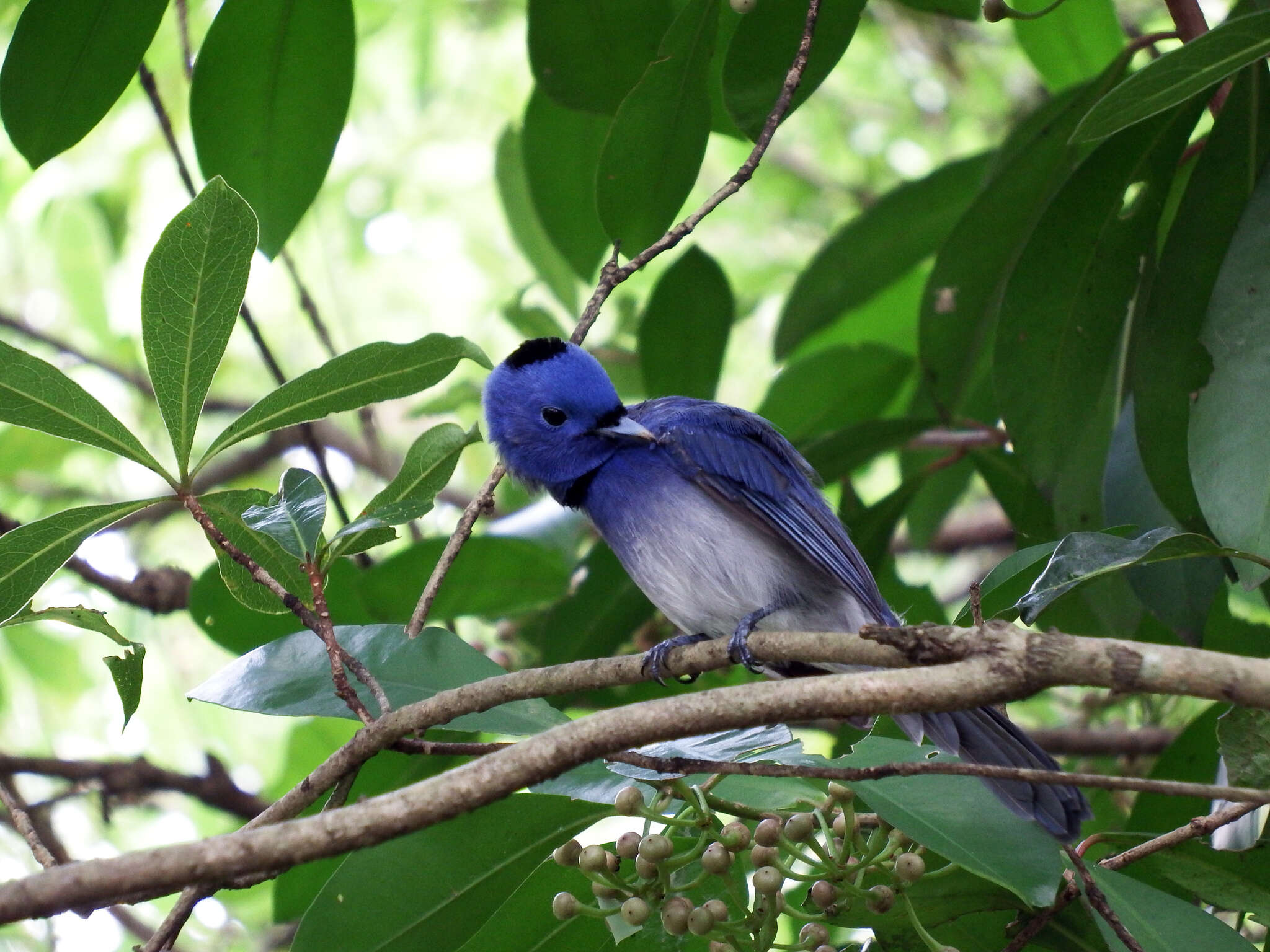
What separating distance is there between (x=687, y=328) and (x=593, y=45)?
1.05 meters

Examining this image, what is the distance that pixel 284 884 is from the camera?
3043 mm

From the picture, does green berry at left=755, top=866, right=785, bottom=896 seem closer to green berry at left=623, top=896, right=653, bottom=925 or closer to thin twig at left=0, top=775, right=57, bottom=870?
green berry at left=623, top=896, right=653, bottom=925

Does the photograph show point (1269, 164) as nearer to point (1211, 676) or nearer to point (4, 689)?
point (1211, 676)

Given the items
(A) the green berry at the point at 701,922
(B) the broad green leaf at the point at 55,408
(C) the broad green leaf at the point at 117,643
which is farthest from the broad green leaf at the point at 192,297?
(A) the green berry at the point at 701,922

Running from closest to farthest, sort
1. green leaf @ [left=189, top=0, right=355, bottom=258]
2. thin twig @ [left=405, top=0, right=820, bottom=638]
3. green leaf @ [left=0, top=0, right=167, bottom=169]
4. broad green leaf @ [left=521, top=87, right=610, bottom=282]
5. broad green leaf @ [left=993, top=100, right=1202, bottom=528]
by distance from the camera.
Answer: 1. thin twig @ [left=405, top=0, right=820, bottom=638]
2. green leaf @ [left=0, top=0, right=167, bottom=169]
3. broad green leaf @ [left=993, top=100, right=1202, bottom=528]
4. green leaf @ [left=189, top=0, right=355, bottom=258]
5. broad green leaf @ [left=521, top=87, right=610, bottom=282]

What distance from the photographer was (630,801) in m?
1.91

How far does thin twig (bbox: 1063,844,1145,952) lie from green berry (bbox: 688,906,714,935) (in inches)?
24.0

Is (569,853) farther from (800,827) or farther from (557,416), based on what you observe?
Result: (557,416)

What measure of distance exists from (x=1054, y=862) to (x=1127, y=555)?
19.6 inches

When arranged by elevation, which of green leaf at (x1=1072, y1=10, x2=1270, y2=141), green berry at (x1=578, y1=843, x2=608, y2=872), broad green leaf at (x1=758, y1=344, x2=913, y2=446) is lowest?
green berry at (x1=578, y1=843, x2=608, y2=872)

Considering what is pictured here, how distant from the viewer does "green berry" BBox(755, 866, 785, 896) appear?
181cm

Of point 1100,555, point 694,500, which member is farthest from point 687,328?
point 1100,555

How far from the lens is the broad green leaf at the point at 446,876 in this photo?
6.93 ft

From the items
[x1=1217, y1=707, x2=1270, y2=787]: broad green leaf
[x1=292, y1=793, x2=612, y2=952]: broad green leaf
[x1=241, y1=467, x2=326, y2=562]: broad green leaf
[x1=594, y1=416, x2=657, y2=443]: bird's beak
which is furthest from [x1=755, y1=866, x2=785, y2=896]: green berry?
[x1=594, y1=416, x2=657, y2=443]: bird's beak
